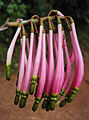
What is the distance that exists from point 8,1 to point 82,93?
260 cm

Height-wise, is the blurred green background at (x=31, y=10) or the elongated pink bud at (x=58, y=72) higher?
the elongated pink bud at (x=58, y=72)

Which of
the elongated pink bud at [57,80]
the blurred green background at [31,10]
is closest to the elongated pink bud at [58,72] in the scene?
the elongated pink bud at [57,80]

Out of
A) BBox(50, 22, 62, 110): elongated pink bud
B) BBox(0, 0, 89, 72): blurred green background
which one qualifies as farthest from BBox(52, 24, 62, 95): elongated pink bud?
BBox(0, 0, 89, 72): blurred green background

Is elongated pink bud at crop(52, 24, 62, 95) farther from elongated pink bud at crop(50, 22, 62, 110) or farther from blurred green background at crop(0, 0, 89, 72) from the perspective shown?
blurred green background at crop(0, 0, 89, 72)

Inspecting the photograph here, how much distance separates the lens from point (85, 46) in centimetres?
531

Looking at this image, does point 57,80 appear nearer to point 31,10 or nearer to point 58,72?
point 58,72

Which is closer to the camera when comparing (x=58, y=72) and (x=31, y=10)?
(x=58, y=72)

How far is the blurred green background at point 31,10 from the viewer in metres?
4.20

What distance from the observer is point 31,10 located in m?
4.47

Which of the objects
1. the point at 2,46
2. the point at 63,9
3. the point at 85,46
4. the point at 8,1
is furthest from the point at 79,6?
the point at 2,46

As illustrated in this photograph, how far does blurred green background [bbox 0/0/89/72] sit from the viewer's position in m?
4.20

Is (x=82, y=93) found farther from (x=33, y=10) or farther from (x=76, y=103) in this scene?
(x=33, y=10)

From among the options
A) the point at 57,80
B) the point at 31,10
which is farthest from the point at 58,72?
the point at 31,10

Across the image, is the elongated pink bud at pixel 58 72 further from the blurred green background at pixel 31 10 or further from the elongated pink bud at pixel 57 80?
the blurred green background at pixel 31 10
